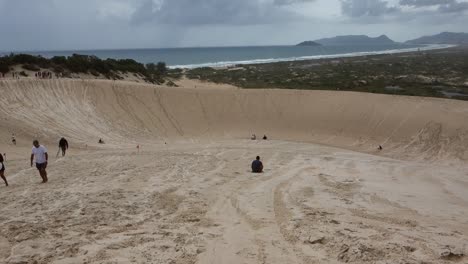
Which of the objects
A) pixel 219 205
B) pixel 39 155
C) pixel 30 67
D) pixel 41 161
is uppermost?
pixel 30 67

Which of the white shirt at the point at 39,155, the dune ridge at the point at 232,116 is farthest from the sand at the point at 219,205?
the white shirt at the point at 39,155

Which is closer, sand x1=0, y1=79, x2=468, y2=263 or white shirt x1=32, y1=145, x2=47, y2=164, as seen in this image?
sand x1=0, y1=79, x2=468, y2=263

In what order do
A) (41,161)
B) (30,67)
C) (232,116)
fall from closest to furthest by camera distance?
(41,161) → (232,116) → (30,67)

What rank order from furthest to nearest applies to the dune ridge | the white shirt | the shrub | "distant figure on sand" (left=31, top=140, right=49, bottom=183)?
the shrub < the dune ridge < the white shirt < "distant figure on sand" (left=31, top=140, right=49, bottom=183)

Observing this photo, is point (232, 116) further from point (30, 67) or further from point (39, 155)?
point (39, 155)

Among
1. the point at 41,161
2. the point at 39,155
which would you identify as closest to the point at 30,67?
the point at 39,155

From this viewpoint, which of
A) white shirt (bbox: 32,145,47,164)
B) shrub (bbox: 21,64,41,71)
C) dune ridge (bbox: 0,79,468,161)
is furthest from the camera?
shrub (bbox: 21,64,41,71)

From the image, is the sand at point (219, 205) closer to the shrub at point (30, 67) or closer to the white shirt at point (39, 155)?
the white shirt at point (39, 155)

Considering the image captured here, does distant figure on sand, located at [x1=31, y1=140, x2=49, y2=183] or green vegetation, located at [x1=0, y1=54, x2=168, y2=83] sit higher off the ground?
green vegetation, located at [x1=0, y1=54, x2=168, y2=83]

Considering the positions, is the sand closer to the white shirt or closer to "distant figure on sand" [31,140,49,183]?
"distant figure on sand" [31,140,49,183]

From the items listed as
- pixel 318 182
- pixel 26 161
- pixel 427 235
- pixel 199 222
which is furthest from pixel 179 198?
pixel 26 161

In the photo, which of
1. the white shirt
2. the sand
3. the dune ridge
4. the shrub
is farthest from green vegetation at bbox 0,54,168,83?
the white shirt

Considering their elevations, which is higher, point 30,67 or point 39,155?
point 30,67

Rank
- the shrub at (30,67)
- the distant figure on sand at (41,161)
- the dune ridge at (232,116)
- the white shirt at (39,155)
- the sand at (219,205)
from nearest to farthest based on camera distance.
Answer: the sand at (219,205) → the distant figure on sand at (41,161) → the white shirt at (39,155) → the dune ridge at (232,116) → the shrub at (30,67)
